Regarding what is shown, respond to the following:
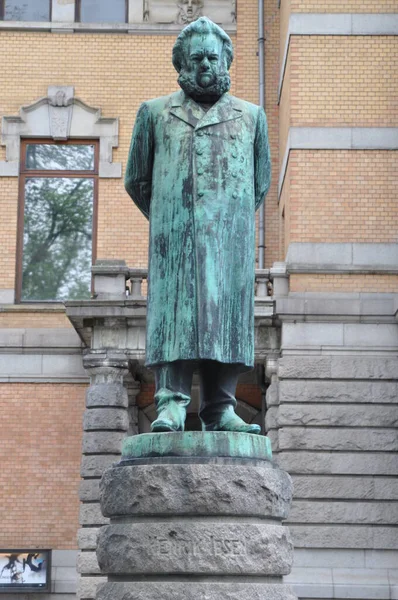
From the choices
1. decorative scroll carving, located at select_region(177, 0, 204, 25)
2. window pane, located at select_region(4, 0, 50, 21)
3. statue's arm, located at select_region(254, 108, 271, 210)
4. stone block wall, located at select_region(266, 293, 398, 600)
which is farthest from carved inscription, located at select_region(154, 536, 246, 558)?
window pane, located at select_region(4, 0, 50, 21)

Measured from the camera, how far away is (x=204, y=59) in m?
7.23

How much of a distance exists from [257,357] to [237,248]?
34.0ft

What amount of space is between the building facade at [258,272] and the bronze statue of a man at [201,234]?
9.77 meters

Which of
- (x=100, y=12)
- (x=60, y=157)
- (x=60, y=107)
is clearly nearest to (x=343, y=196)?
(x=60, y=157)

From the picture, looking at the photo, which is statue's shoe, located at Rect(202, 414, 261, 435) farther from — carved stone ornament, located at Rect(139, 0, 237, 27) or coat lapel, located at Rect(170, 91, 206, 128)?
carved stone ornament, located at Rect(139, 0, 237, 27)

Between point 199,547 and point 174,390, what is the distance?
3.31 feet

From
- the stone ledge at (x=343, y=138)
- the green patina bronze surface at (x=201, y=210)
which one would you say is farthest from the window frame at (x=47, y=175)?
the green patina bronze surface at (x=201, y=210)

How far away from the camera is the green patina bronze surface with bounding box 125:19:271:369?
6988 mm

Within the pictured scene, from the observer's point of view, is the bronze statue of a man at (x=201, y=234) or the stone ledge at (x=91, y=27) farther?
the stone ledge at (x=91, y=27)

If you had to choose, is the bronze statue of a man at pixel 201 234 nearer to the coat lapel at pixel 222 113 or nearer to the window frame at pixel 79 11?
the coat lapel at pixel 222 113

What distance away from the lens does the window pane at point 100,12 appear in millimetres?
21938

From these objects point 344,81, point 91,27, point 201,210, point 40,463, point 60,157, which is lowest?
point 40,463

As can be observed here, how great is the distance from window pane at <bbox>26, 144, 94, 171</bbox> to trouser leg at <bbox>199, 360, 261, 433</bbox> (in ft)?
47.5

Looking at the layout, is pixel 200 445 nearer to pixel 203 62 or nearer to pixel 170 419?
pixel 170 419
